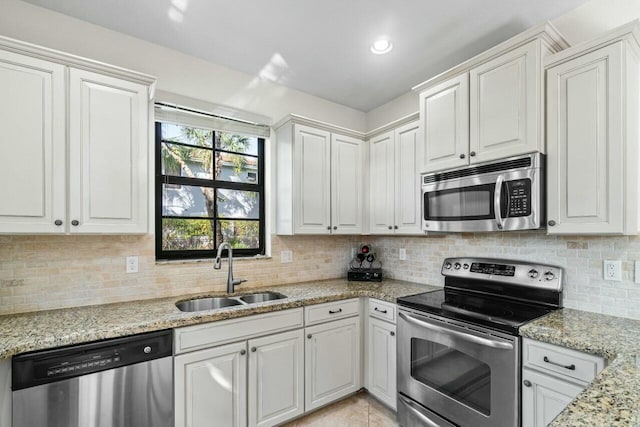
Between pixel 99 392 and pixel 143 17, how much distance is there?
217cm

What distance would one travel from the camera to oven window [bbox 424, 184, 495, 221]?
197cm

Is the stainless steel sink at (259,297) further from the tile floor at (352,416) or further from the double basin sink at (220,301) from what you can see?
the tile floor at (352,416)

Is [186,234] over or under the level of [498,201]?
under

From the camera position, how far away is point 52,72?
1.68 metres

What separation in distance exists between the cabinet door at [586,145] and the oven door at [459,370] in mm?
744

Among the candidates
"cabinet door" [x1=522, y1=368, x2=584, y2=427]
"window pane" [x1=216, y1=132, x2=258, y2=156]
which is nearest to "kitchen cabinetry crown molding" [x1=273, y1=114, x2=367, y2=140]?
"window pane" [x1=216, y1=132, x2=258, y2=156]

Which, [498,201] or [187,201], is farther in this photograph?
[187,201]

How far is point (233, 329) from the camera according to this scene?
1.92 m

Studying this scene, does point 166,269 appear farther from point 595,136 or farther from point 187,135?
point 595,136

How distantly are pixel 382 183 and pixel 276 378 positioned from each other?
6.04ft

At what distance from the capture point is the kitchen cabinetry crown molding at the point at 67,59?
1.58m

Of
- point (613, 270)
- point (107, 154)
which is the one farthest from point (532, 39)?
point (107, 154)

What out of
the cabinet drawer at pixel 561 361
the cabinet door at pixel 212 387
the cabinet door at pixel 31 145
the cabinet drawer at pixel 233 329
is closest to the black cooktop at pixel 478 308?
the cabinet drawer at pixel 561 361

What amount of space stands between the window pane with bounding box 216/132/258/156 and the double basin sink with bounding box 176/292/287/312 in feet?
4.15
